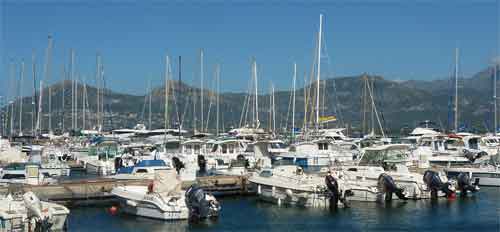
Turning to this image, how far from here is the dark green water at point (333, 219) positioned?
31.7 meters

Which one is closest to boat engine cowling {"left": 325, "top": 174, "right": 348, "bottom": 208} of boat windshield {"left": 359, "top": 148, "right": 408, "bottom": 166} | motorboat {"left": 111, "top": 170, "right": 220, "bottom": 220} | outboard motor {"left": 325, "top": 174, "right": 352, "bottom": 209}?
outboard motor {"left": 325, "top": 174, "right": 352, "bottom": 209}

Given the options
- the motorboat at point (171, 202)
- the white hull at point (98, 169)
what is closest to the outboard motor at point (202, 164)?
the white hull at point (98, 169)

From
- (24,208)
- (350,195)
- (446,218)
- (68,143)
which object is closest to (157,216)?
(24,208)

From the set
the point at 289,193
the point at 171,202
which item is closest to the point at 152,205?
the point at 171,202

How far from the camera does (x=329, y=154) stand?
58.4 meters

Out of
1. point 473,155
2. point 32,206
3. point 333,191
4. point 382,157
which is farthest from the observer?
point 473,155

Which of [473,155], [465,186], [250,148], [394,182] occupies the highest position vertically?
[250,148]

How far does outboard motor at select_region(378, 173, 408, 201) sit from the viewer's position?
3828 cm

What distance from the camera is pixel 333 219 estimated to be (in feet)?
111

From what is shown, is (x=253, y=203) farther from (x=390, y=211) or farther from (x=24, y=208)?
(x=24, y=208)

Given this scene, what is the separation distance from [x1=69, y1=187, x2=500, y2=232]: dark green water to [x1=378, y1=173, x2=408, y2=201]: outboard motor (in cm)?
47

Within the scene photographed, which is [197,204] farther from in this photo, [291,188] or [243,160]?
[243,160]

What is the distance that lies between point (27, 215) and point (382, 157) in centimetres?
2581

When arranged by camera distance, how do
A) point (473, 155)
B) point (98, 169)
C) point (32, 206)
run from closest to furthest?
point (32, 206) → point (98, 169) → point (473, 155)
